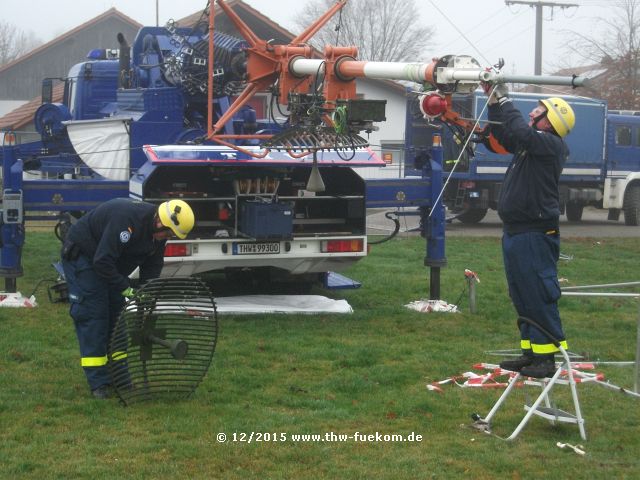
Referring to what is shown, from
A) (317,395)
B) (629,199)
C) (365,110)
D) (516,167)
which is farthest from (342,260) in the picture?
(629,199)

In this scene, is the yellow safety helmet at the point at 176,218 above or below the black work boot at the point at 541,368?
above

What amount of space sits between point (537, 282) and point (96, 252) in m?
3.19

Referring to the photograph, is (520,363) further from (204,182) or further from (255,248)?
(204,182)

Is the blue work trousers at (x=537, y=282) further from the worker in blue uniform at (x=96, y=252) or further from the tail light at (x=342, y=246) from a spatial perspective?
the tail light at (x=342, y=246)

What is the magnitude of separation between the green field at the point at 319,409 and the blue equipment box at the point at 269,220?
3.13ft

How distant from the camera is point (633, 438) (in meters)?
7.00

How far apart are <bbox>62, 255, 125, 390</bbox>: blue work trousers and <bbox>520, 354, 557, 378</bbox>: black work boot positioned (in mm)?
3116

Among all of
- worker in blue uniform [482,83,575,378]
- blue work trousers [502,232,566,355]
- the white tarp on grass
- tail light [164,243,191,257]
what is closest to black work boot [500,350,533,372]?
worker in blue uniform [482,83,575,378]

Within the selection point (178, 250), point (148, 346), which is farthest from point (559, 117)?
point (178, 250)

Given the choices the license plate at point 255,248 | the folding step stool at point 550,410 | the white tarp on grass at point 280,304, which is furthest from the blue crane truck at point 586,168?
the folding step stool at point 550,410

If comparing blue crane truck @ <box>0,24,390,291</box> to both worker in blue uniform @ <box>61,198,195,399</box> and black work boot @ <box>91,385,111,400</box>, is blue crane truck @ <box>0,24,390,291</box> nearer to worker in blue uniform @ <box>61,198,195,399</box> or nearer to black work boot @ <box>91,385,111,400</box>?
worker in blue uniform @ <box>61,198,195,399</box>

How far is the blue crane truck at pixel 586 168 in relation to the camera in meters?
25.4

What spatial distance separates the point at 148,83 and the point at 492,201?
13.3m

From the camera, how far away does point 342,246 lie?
37.3 ft
